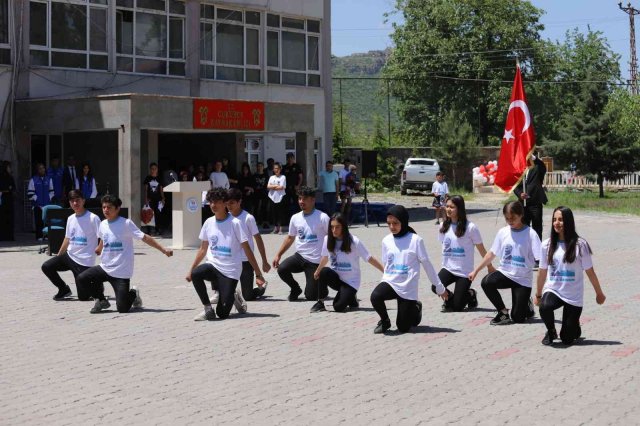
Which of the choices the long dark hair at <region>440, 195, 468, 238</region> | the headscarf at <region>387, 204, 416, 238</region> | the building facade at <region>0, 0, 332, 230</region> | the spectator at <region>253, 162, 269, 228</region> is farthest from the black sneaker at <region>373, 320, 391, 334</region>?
the spectator at <region>253, 162, 269, 228</region>

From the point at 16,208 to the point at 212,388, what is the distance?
21994mm

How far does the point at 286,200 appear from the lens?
3008cm

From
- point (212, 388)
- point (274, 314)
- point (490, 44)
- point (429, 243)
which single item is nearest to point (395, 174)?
point (490, 44)

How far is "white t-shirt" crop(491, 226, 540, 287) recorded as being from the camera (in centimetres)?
1246

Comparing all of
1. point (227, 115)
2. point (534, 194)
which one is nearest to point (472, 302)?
point (534, 194)

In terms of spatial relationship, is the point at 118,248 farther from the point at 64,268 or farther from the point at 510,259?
the point at 510,259

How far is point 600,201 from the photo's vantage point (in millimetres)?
48969

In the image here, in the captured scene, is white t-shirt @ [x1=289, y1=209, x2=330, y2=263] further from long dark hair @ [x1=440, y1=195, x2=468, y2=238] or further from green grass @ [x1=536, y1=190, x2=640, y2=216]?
green grass @ [x1=536, y1=190, x2=640, y2=216]

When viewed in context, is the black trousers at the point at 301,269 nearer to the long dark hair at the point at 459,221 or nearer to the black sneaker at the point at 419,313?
the long dark hair at the point at 459,221

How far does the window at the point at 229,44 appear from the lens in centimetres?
3556

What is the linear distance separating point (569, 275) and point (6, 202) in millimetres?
17840

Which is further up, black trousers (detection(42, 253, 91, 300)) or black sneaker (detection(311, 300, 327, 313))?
black trousers (detection(42, 253, 91, 300))

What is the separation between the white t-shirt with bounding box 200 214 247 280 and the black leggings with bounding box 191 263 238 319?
0.18ft

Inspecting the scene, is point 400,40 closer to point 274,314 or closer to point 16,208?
point 16,208
